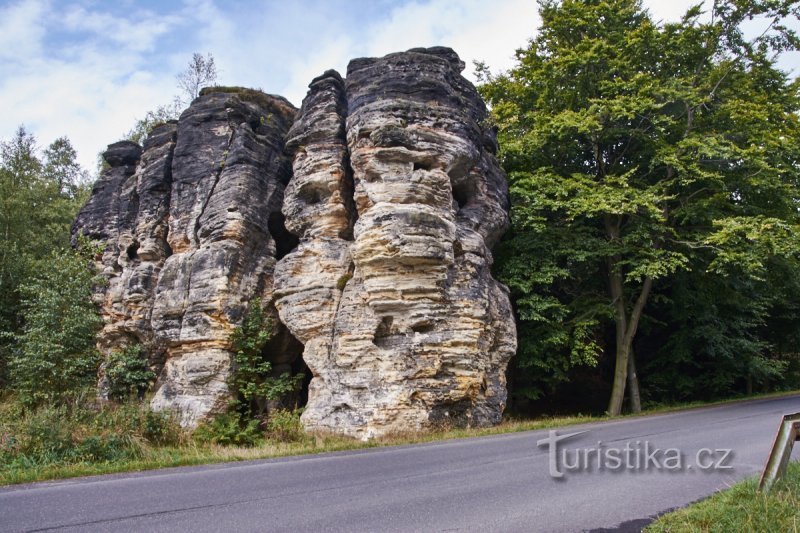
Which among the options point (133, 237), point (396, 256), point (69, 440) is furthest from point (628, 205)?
point (133, 237)

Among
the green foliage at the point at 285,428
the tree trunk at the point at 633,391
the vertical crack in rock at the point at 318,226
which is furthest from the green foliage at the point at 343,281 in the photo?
the tree trunk at the point at 633,391

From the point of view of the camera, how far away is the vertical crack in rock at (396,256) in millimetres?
12609

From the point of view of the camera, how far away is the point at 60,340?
16453mm

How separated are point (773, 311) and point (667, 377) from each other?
9.24 m

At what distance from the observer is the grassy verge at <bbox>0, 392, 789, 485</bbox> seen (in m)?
7.86

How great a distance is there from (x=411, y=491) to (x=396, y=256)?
7.49 metres

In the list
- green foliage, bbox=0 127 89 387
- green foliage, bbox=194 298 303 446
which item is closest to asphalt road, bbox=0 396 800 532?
green foliage, bbox=194 298 303 446

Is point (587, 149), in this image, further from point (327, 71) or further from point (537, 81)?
point (327, 71)

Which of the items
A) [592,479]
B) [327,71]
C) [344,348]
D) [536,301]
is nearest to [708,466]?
[592,479]

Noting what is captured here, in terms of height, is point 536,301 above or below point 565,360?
above

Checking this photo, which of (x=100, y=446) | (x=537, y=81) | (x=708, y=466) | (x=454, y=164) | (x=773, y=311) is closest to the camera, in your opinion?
(x=708, y=466)

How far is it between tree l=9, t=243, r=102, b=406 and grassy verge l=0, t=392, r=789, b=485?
166 inches

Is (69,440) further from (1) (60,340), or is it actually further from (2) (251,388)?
(1) (60,340)

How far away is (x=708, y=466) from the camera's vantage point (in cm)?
673
